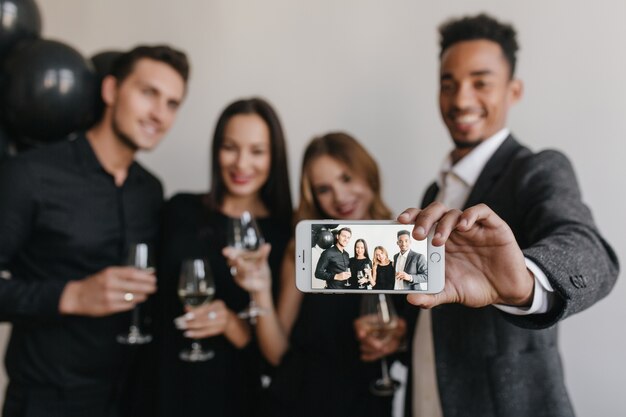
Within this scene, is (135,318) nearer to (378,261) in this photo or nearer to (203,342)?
(203,342)

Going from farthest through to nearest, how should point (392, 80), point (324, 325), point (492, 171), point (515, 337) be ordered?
point (392, 80) < point (324, 325) < point (492, 171) < point (515, 337)

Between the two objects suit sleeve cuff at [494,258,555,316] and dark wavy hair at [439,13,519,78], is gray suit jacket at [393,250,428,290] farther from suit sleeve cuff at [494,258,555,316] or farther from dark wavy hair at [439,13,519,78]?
dark wavy hair at [439,13,519,78]

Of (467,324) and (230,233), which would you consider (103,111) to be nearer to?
(230,233)

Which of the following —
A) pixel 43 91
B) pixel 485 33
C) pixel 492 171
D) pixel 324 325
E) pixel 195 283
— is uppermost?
pixel 485 33

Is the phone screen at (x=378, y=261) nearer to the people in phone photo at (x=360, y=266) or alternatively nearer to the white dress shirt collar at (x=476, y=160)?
the people in phone photo at (x=360, y=266)

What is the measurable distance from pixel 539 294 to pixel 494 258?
88 mm

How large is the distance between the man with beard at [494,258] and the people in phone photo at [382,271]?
6cm

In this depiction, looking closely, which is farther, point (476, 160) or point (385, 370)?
point (385, 370)

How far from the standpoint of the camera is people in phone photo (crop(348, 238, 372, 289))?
0.91 m

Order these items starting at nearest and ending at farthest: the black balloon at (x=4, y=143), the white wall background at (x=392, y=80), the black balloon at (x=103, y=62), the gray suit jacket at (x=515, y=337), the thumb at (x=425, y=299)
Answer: the thumb at (x=425, y=299) → the gray suit jacket at (x=515, y=337) → the white wall background at (x=392, y=80) → the black balloon at (x=4, y=143) → the black balloon at (x=103, y=62)

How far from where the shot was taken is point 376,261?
0.91 metres

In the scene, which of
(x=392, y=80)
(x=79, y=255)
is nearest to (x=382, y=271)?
(x=79, y=255)

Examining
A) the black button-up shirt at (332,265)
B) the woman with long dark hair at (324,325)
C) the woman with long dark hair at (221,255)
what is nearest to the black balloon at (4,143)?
the woman with long dark hair at (221,255)

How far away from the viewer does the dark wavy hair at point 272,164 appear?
5.91ft
